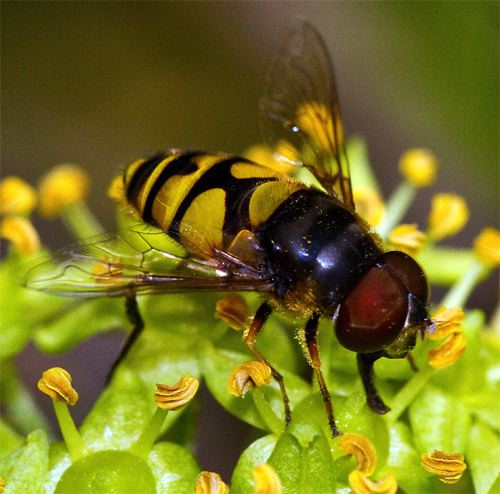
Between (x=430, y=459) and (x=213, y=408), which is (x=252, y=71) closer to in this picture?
(x=213, y=408)

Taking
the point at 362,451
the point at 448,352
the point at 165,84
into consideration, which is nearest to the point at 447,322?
the point at 448,352

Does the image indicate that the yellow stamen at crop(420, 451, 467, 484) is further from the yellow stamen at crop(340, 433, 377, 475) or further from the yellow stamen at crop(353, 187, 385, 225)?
the yellow stamen at crop(353, 187, 385, 225)

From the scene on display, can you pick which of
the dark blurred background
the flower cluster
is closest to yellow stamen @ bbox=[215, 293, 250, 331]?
the flower cluster

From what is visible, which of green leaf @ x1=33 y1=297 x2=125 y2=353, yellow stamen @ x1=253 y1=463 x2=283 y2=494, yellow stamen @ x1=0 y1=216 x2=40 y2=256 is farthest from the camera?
yellow stamen @ x1=0 y1=216 x2=40 y2=256

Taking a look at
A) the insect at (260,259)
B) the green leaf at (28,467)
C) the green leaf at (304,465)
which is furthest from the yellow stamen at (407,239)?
the green leaf at (28,467)

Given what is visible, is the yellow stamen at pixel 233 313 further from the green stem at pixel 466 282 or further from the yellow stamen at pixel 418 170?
the yellow stamen at pixel 418 170

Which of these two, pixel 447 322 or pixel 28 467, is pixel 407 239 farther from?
pixel 28 467
